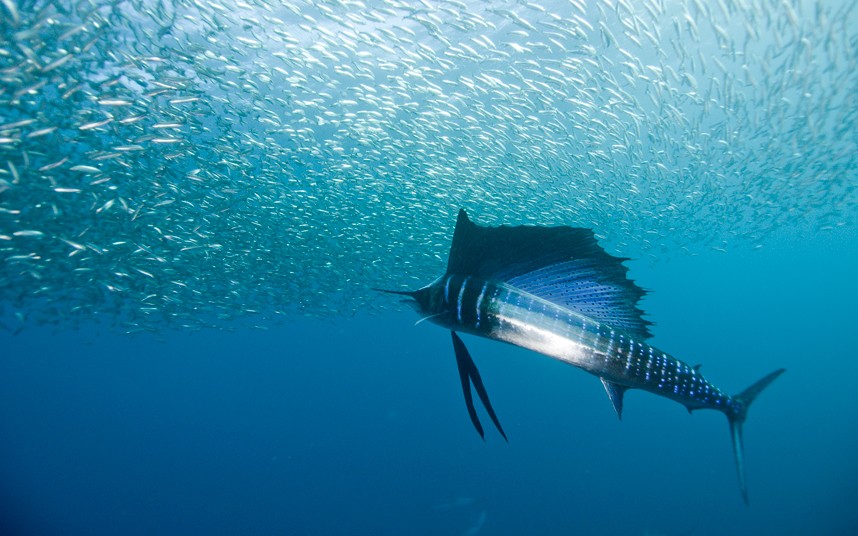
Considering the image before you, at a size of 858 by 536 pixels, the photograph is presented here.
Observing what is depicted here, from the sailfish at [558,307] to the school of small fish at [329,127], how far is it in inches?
204

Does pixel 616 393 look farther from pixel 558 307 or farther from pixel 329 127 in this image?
pixel 329 127

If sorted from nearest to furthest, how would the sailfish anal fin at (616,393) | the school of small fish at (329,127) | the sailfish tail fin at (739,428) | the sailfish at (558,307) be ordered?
1. the sailfish at (558,307)
2. the sailfish anal fin at (616,393)
3. the sailfish tail fin at (739,428)
4. the school of small fish at (329,127)

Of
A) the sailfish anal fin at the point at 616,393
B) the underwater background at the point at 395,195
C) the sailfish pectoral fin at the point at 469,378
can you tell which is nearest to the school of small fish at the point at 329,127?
the underwater background at the point at 395,195

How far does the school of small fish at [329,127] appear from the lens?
19.4 ft

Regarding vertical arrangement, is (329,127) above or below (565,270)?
below

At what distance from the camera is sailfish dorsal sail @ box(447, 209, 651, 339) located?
1.37 meters

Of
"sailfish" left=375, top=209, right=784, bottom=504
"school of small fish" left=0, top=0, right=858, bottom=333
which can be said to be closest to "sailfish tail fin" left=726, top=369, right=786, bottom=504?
"sailfish" left=375, top=209, right=784, bottom=504

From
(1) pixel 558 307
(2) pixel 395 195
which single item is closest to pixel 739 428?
(1) pixel 558 307

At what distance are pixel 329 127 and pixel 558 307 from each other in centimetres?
1642

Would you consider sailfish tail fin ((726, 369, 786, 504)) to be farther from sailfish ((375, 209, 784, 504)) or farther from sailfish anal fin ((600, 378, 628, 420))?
sailfish anal fin ((600, 378, 628, 420))

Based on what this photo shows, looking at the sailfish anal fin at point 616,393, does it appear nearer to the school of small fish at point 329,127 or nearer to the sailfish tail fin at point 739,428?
the sailfish tail fin at point 739,428

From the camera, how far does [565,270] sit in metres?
1.40

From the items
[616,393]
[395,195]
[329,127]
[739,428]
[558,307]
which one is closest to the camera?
[558,307]

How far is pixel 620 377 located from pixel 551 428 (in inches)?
1277
